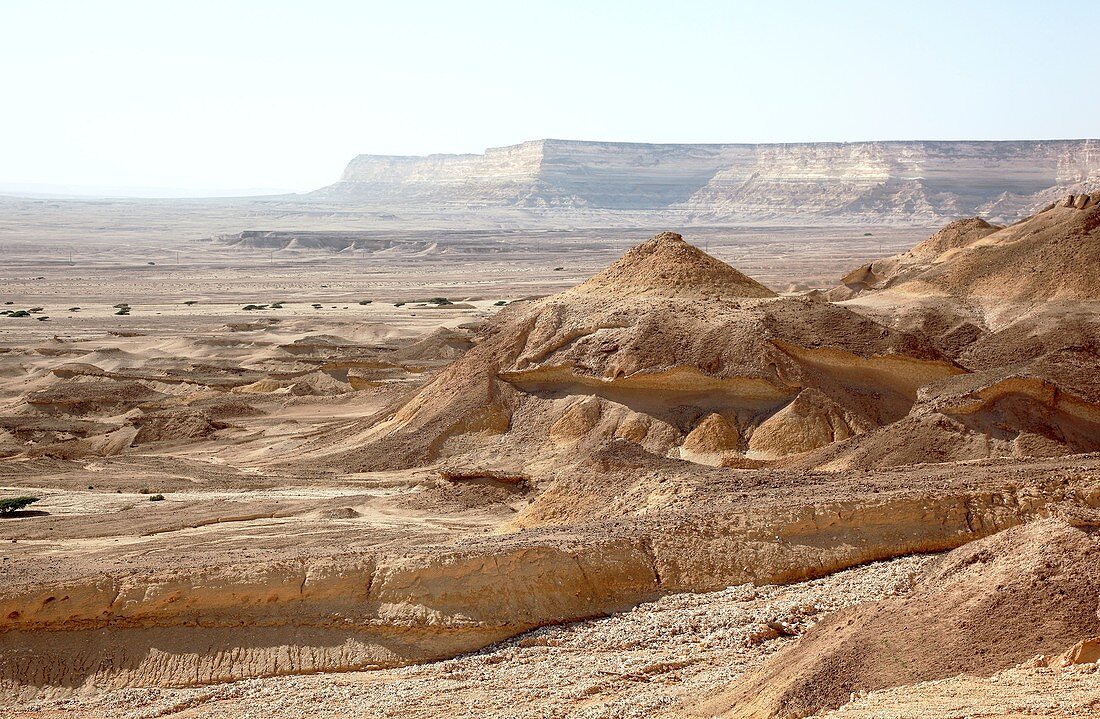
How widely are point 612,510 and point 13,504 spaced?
34.1 ft

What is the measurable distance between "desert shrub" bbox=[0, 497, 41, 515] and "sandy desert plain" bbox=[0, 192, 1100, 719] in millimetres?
376

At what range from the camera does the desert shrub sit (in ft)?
65.2

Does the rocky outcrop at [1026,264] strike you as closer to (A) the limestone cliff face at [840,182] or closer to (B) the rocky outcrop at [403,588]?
(B) the rocky outcrop at [403,588]

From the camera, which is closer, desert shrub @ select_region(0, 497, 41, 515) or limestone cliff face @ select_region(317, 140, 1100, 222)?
desert shrub @ select_region(0, 497, 41, 515)

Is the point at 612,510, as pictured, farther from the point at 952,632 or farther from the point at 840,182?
the point at 840,182

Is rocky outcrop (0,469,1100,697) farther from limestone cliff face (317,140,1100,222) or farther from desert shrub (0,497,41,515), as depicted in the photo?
limestone cliff face (317,140,1100,222)

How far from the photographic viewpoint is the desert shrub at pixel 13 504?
19.9 meters

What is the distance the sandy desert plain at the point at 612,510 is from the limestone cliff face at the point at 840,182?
374 feet

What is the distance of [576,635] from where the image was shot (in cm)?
1283

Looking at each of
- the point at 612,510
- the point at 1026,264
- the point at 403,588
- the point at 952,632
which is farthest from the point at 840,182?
the point at 952,632

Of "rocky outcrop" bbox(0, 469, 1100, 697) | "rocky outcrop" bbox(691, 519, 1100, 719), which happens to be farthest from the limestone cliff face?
"rocky outcrop" bbox(691, 519, 1100, 719)

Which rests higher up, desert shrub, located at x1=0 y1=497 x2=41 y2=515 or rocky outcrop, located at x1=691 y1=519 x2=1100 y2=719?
rocky outcrop, located at x1=691 y1=519 x2=1100 y2=719

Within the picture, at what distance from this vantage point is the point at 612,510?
16.9 m

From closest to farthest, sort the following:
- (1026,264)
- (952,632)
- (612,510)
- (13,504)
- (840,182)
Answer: (952,632), (612,510), (13,504), (1026,264), (840,182)
